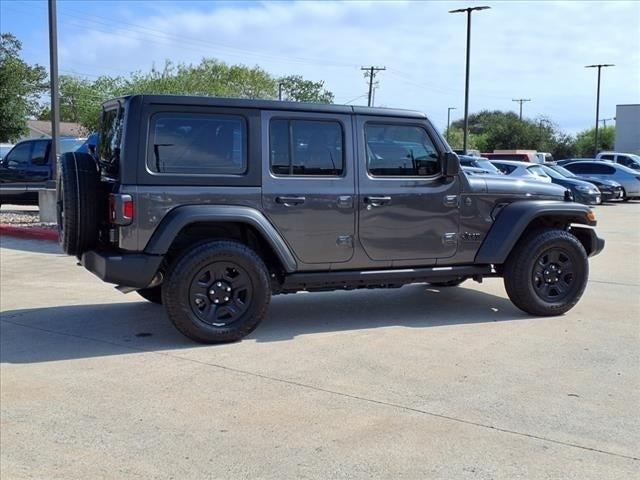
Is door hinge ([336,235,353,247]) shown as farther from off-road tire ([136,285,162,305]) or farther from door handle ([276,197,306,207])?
off-road tire ([136,285,162,305])

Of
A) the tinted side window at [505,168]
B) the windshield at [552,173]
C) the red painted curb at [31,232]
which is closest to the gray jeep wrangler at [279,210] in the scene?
the red painted curb at [31,232]

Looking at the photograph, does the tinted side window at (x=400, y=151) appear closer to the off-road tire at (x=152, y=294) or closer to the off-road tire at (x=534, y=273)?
the off-road tire at (x=534, y=273)

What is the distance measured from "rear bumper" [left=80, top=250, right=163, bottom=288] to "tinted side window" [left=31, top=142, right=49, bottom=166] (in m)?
12.6

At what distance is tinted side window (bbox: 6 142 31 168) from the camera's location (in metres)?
16.9

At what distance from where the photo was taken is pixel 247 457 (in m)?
3.68

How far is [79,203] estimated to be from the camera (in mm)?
5523

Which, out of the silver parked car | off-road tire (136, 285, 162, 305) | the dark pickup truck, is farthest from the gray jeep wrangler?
the silver parked car

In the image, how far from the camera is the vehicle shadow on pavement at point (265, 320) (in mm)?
5742

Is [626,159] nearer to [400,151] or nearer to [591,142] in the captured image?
[400,151]

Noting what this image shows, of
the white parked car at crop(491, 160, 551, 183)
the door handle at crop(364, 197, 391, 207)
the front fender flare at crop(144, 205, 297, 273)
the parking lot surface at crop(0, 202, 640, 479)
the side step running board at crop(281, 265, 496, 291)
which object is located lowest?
the parking lot surface at crop(0, 202, 640, 479)

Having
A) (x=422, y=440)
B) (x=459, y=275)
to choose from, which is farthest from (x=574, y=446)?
(x=459, y=275)

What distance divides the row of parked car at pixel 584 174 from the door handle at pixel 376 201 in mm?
14356

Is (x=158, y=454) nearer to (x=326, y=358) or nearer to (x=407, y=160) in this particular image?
(x=326, y=358)

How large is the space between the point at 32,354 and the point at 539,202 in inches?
188
